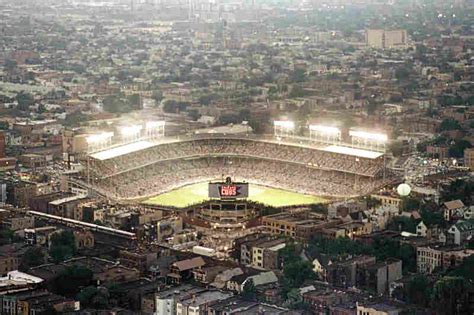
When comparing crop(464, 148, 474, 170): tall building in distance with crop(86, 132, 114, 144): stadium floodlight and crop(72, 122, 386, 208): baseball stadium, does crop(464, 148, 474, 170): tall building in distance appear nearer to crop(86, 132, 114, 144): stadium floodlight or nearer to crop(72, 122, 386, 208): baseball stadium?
crop(72, 122, 386, 208): baseball stadium

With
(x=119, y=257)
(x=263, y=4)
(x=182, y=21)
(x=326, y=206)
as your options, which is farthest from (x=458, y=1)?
(x=119, y=257)

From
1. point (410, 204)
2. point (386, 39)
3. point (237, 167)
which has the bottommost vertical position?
point (237, 167)

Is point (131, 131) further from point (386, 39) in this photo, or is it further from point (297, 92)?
point (386, 39)

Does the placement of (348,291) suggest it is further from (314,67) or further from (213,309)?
(314,67)

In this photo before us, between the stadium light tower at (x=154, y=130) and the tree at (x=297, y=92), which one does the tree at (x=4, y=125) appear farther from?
the tree at (x=297, y=92)

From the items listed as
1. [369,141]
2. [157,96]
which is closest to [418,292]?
[369,141]

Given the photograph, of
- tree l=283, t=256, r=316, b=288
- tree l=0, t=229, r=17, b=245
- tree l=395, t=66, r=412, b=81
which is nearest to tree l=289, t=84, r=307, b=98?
tree l=395, t=66, r=412, b=81
